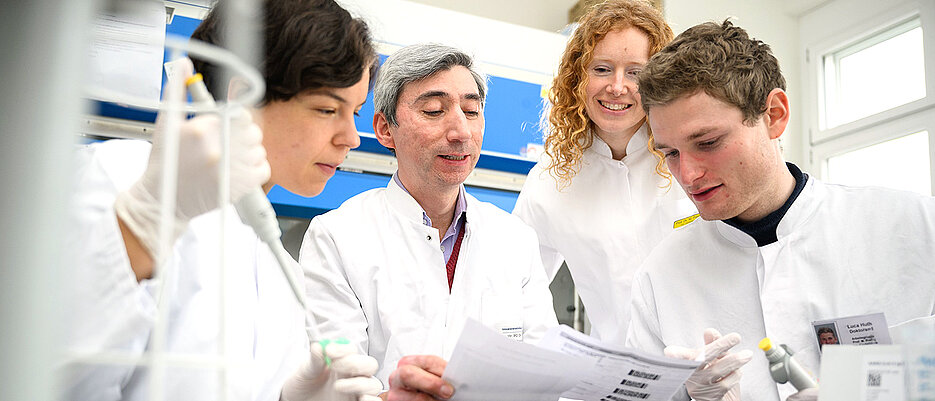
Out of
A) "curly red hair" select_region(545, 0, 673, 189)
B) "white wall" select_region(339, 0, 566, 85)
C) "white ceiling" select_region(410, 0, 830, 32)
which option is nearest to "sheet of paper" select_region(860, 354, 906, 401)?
"curly red hair" select_region(545, 0, 673, 189)

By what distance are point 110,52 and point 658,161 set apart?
1.74 m

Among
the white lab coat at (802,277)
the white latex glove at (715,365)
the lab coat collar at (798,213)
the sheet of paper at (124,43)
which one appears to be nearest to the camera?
the sheet of paper at (124,43)

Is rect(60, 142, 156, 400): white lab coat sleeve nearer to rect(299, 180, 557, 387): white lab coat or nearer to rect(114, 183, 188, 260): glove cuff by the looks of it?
rect(114, 183, 188, 260): glove cuff

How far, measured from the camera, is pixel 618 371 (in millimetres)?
1093

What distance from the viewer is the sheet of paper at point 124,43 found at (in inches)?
20.0

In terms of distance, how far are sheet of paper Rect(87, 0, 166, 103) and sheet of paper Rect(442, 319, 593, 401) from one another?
507 mm

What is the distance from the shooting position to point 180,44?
52 cm

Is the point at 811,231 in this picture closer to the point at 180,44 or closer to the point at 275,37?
the point at 275,37

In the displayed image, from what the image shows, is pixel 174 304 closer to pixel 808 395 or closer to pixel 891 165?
pixel 808 395

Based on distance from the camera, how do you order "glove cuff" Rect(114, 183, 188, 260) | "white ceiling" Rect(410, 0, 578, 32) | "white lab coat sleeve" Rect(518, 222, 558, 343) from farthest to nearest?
"white ceiling" Rect(410, 0, 578, 32), "white lab coat sleeve" Rect(518, 222, 558, 343), "glove cuff" Rect(114, 183, 188, 260)

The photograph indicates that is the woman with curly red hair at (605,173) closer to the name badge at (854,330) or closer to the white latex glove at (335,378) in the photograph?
the name badge at (854,330)

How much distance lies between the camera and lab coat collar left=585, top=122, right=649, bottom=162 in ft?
6.89

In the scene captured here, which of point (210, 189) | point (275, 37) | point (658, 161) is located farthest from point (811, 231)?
point (210, 189)

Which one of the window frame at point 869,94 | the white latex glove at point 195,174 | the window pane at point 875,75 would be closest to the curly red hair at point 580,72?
the white latex glove at point 195,174
